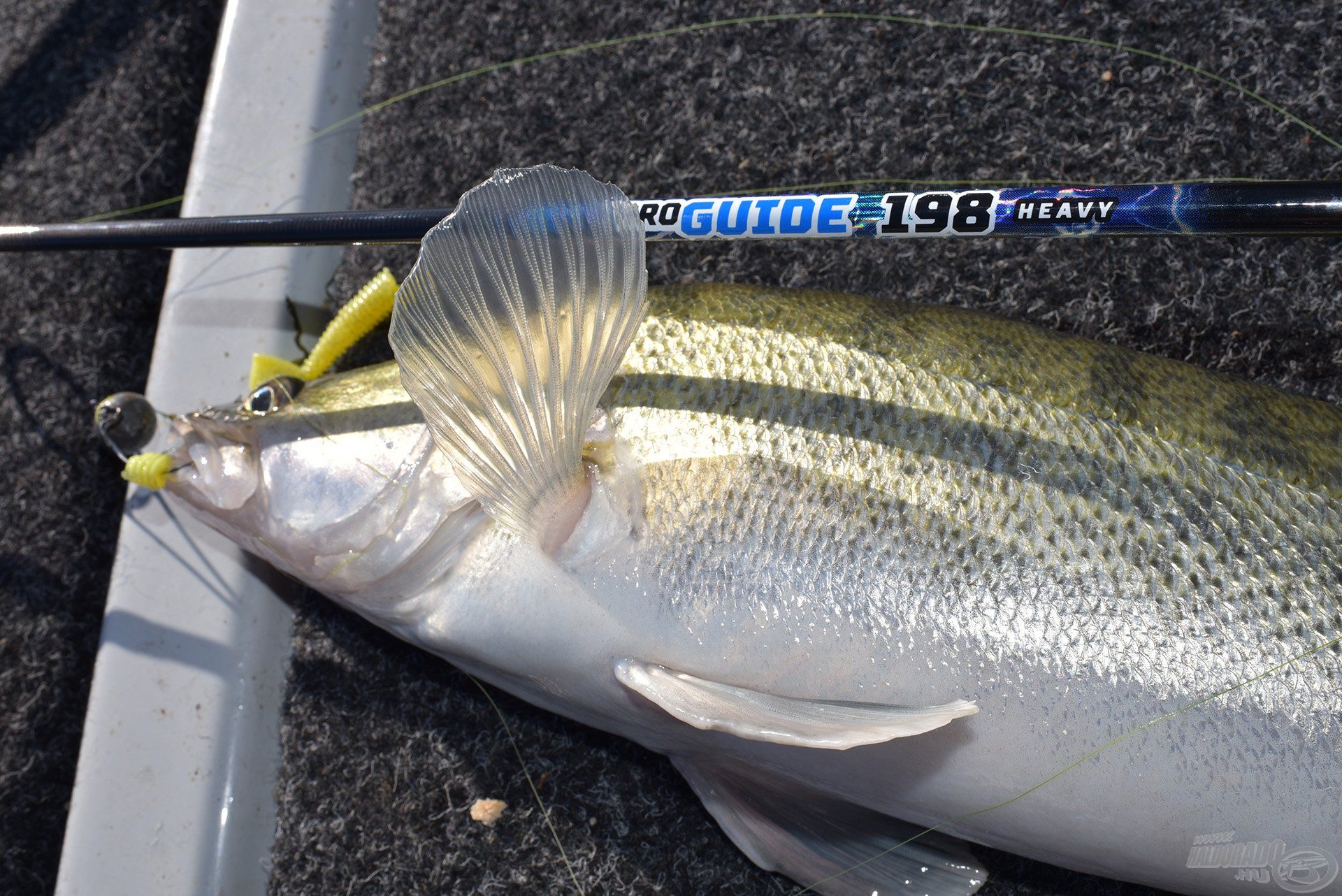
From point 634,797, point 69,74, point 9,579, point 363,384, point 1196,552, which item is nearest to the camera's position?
point 1196,552

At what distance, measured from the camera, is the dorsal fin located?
0.88 meters

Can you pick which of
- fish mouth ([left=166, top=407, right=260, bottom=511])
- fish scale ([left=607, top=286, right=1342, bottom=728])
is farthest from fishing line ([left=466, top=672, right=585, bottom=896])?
fish scale ([left=607, top=286, right=1342, bottom=728])

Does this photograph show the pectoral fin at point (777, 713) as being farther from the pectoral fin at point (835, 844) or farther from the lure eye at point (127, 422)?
the lure eye at point (127, 422)

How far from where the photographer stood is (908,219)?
948mm

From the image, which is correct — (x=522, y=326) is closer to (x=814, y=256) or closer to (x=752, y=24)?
(x=814, y=256)

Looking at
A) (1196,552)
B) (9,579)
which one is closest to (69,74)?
(9,579)

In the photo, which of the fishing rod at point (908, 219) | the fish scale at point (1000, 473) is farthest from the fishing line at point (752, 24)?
the fish scale at point (1000, 473)

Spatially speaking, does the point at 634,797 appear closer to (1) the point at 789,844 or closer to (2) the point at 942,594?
(1) the point at 789,844

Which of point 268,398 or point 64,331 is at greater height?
point 268,398

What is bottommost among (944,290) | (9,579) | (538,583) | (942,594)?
(9,579)

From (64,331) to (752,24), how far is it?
3.96ft

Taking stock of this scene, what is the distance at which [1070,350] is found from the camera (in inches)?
38.8

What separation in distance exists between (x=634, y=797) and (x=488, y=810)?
195mm

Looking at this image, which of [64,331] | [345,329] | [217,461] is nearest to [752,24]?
[345,329]
